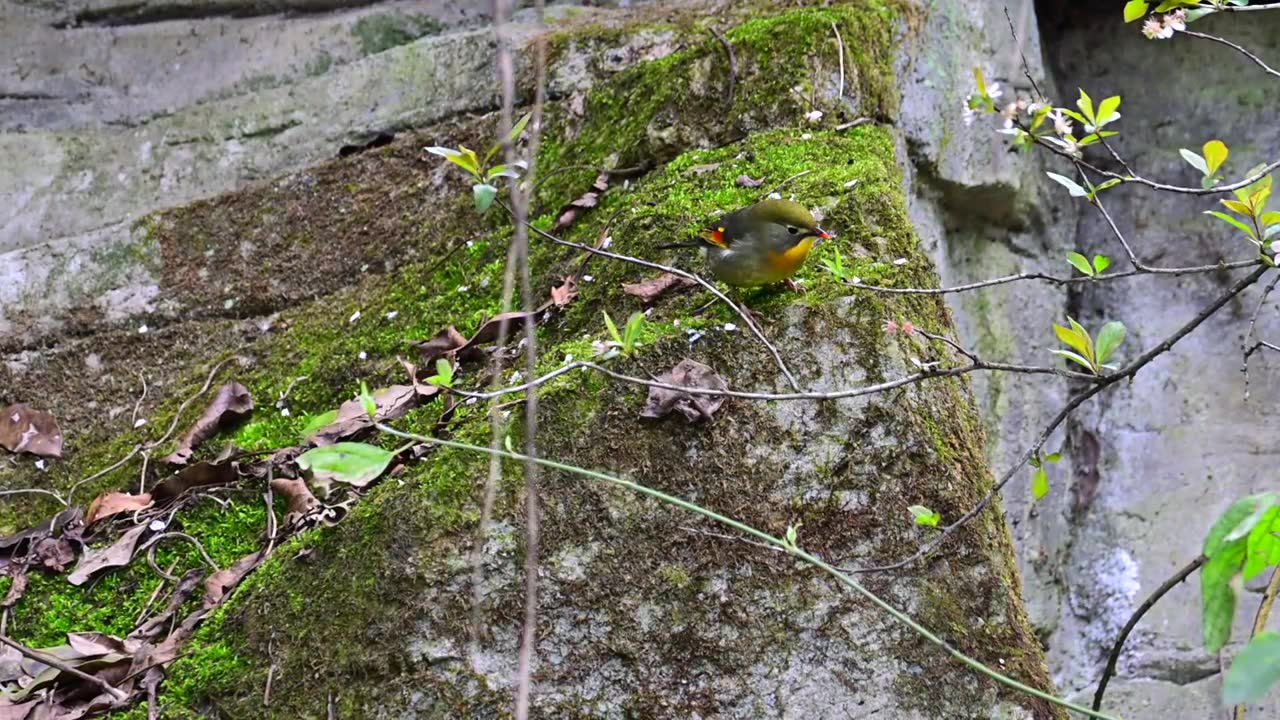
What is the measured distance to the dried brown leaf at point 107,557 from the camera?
110 inches

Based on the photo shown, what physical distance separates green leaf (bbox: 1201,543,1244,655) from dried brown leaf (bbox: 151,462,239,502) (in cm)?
242

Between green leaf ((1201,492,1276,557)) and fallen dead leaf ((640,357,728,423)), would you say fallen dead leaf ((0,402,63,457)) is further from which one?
green leaf ((1201,492,1276,557))

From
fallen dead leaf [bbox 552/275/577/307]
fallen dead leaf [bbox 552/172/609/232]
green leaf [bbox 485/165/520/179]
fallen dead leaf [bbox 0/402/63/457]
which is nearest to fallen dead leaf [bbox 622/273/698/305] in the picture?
→ fallen dead leaf [bbox 552/275/577/307]

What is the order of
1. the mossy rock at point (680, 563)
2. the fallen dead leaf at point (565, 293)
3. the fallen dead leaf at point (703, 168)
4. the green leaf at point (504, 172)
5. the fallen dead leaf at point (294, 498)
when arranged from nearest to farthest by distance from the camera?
the green leaf at point (504, 172) < the mossy rock at point (680, 563) < the fallen dead leaf at point (294, 498) < the fallen dead leaf at point (565, 293) < the fallen dead leaf at point (703, 168)

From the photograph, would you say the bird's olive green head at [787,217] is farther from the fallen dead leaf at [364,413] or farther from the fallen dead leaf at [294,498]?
the fallen dead leaf at [294,498]

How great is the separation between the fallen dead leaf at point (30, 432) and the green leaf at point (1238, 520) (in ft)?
11.1

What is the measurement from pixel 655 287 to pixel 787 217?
38cm

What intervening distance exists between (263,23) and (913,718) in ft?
13.4

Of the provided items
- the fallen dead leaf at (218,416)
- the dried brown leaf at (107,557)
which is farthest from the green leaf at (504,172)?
the fallen dead leaf at (218,416)

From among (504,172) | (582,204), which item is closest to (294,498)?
(582,204)

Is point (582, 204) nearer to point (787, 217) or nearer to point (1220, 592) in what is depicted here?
point (787, 217)

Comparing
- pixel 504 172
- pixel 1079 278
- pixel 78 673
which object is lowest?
pixel 78 673

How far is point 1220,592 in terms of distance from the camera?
1.24 meters

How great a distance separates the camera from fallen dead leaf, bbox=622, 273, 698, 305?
271cm
